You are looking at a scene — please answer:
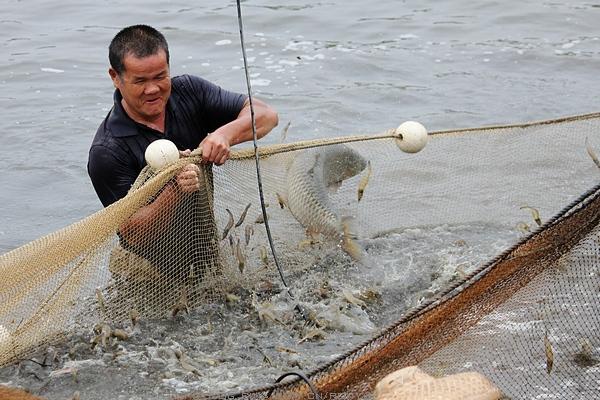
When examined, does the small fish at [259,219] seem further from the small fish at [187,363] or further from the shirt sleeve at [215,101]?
the small fish at [187,363]

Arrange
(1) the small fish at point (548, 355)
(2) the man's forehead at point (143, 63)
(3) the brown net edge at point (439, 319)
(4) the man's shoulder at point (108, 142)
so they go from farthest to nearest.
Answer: (4) the man's shoulder at point (108, 142) < (2) the man's forehead at point (143, 63) < (1) the small fish at point (548, 355) < (3) the brown net edge at point (439, 319)

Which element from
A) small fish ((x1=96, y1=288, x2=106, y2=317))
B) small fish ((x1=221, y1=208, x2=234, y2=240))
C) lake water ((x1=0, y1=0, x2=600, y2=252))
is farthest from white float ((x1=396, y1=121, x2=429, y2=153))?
lake water ((x1=0, y1=0, x2=600, y2=252))

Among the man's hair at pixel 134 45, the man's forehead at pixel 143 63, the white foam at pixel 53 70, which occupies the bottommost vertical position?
the white foam at pixel 53 70

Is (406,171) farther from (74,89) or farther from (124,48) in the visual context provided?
(74,89)

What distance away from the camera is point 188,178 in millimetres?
4367

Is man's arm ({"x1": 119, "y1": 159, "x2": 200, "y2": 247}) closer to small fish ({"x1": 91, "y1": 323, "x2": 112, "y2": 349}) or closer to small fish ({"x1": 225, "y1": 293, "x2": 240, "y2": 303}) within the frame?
small fish ({"x1": 91, "y1": 323, "x2": 112, "y2": 349})

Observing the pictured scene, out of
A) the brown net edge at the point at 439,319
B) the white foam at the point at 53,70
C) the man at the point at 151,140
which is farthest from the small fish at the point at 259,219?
the white foam at the point at 53,70

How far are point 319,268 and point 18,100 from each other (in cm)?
523

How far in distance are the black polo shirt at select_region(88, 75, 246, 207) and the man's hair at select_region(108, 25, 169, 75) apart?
24 cm

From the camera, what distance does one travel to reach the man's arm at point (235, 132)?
14.6 ft

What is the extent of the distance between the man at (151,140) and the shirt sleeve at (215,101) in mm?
70

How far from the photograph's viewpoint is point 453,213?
573cm

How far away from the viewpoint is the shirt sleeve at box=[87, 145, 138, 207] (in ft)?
15.3

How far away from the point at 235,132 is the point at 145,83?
484 millimetres
